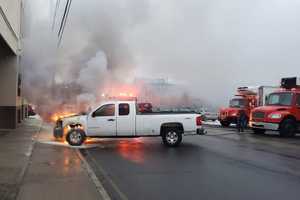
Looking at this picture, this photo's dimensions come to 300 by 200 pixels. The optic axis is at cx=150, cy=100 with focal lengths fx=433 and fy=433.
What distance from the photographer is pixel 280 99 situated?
71.5ft

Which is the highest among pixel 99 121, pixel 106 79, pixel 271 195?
pixel 106 79

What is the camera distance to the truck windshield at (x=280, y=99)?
69.8 feet

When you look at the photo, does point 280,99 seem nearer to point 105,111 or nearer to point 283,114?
point 283,114

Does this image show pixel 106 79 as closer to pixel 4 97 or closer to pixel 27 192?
pixel 4 97

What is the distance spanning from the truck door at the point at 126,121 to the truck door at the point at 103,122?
18 centimetres

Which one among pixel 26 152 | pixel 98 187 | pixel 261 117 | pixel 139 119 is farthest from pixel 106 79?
→ pixel 98 187

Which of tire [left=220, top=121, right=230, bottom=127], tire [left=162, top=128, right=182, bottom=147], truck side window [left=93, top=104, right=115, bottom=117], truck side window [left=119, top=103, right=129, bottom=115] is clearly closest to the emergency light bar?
tire [left=220, top=121, right=230, bottom=127]

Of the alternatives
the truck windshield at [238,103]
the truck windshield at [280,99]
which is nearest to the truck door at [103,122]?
Answer: the truck windshield at [280,99]

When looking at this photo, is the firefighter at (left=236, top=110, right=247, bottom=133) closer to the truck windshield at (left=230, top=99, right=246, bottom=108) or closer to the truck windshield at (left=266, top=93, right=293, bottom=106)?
the truck windshield at (left=266, top=93, right=293, bottom=106)

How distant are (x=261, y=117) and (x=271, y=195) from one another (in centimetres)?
1430

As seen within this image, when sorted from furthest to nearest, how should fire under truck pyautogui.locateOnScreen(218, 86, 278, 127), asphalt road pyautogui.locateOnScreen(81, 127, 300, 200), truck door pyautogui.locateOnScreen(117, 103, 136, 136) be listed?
1. fire under truck pyautogui.locateOnScreen(218, 86, 278, 127)
2. truck door pyautogui.locateOnScreen(117, 103, 136, 136)
3. asphalt road pyautogui.locateOnScreen(81, 127, 300, 200)

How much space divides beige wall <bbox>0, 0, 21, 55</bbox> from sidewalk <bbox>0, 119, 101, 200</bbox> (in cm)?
484

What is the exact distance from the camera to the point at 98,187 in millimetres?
8094

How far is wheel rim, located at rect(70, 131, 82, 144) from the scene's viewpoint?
15406 mm
